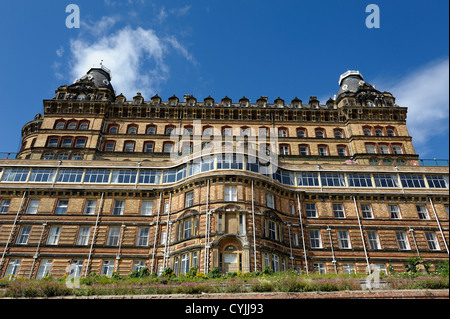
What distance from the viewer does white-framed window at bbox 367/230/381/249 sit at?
130ft

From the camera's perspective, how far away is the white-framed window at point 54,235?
38.2 metres

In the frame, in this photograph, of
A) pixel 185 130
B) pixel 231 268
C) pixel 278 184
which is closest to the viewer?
pixel 231 268

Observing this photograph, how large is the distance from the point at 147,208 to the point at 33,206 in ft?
41.0

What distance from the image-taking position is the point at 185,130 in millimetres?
56062

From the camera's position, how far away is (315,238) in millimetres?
39938

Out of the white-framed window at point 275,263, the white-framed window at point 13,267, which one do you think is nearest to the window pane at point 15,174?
the white-framed window at point 13,267

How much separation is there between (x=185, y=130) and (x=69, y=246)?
24796mm

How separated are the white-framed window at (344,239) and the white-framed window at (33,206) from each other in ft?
110

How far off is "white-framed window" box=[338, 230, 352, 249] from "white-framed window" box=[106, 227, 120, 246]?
78.5 ft

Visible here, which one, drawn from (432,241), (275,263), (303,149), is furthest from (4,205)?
(432,241)

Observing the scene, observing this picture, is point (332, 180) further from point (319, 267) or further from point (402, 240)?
point (319, 267)
